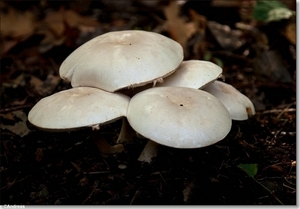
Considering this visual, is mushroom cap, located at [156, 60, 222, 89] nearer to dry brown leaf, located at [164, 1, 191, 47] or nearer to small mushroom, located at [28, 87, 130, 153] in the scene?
small mushroom, located at [28, 87, 130, 153]

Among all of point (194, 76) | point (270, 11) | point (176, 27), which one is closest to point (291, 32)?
point (270, 11)

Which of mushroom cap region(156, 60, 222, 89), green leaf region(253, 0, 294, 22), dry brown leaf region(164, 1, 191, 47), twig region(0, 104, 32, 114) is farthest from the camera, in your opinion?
dry brown leaf region(164, 1, 191, 47)

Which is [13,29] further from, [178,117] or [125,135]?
[178,117]

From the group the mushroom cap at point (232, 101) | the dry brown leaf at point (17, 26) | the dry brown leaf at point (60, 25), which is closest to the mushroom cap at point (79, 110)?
the mushroom cap at point (232, 101)

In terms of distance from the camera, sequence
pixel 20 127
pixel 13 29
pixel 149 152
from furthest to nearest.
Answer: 1. pixel 13 29
2. pixel 20 127
3. pixel 149 152

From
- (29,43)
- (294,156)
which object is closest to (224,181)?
(294,156)

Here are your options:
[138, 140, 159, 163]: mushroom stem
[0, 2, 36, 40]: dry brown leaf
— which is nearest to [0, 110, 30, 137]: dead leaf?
[138, 140, 159, 163]: mushroom stem

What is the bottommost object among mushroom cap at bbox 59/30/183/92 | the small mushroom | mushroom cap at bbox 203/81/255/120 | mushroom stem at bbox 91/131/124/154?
mushroom stem at bbox 91/131/124/154

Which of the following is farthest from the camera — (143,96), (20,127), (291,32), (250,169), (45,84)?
(291,32)
